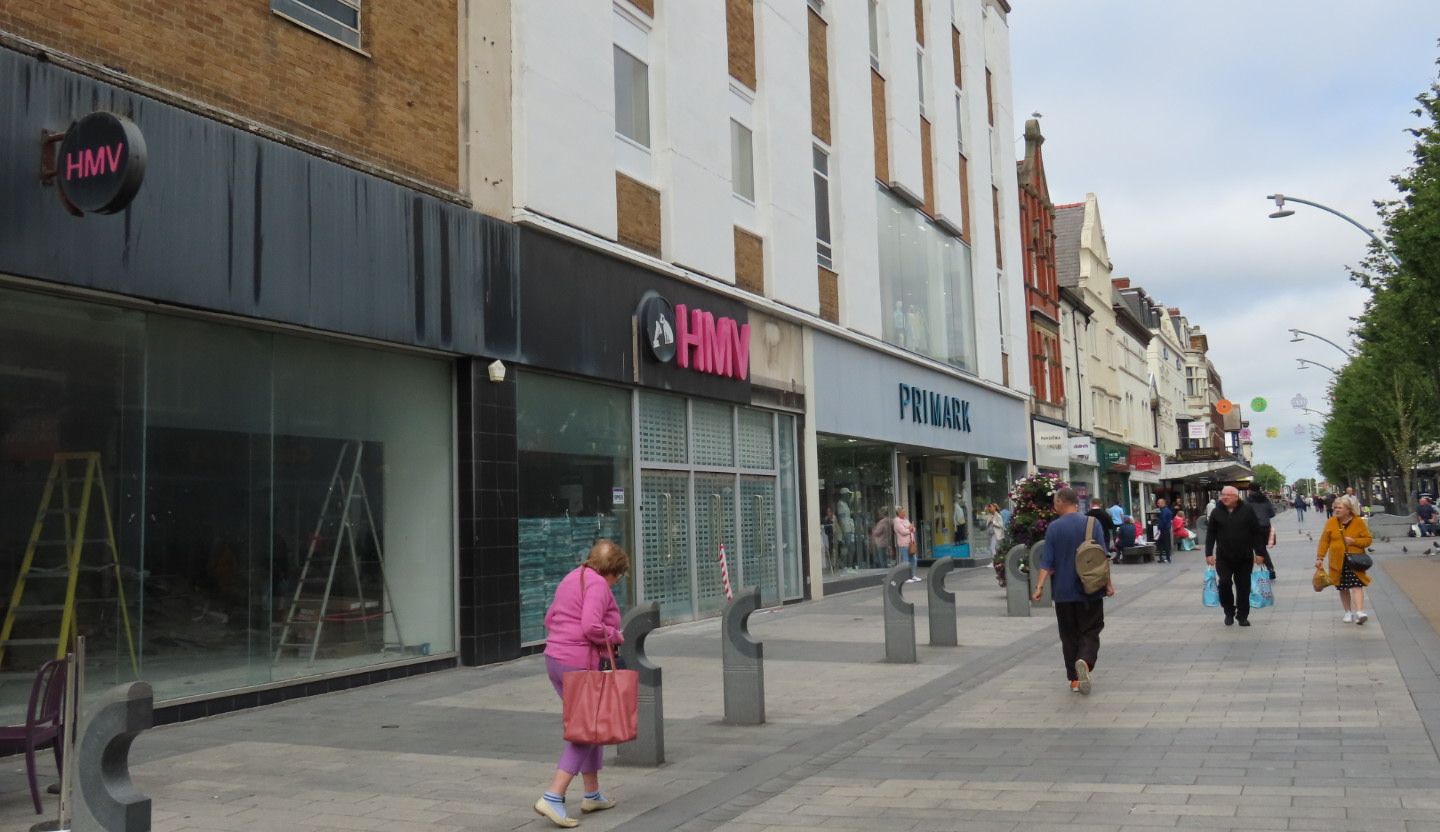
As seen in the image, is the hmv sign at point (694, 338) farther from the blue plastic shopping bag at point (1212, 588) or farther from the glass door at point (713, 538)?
the blue plastic shopping bag at point (1212, 588)

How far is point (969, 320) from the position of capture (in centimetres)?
3195

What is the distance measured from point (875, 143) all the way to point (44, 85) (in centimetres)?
1884

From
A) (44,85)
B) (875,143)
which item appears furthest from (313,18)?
(875,143)

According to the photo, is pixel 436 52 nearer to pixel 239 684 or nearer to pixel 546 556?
pixel 546 556

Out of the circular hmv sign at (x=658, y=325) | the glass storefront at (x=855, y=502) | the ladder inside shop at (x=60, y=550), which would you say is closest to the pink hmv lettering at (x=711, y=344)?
the circular hmv sign at (x=658, y=325)

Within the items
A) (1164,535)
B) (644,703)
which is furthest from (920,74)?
(644,703)

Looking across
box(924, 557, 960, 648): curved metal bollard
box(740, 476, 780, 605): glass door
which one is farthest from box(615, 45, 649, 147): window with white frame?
box(924, 557, 960, 648): curved metal bollard

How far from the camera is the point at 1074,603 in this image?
10.4m

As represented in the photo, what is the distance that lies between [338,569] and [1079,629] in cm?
654

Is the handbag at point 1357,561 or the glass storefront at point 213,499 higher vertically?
the glass storefront at point 213,499

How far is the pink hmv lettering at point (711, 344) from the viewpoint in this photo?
56.0 feet

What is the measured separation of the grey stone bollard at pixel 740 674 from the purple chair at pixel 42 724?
4274 mm

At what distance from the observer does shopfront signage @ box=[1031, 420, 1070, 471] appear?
124 ft

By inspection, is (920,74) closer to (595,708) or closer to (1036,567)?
(1036,567)
